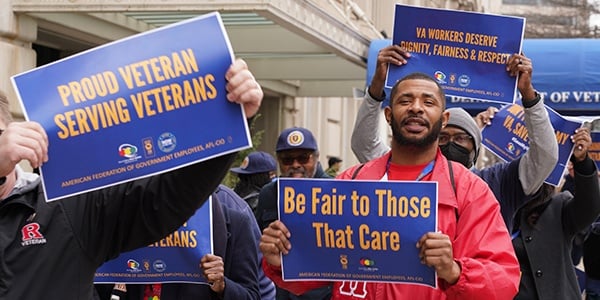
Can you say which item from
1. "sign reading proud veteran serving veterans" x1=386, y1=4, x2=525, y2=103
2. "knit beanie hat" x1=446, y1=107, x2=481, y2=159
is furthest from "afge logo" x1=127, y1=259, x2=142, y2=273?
"knit beanie hat" x1=446, y1=107, x2=481, y2=159

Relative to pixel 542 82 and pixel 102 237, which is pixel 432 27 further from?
pixel 542 82

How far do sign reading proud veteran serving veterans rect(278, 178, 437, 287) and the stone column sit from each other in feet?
21.7

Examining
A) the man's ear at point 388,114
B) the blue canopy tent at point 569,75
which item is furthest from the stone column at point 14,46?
the man's ear at point 388,114

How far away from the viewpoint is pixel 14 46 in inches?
412

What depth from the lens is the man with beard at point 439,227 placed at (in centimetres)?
370

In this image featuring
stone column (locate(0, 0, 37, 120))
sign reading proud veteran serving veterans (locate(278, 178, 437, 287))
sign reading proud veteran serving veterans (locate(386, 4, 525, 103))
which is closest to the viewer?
sign reading proud veteran serving veterans (locate(278, 178, 437, 287))

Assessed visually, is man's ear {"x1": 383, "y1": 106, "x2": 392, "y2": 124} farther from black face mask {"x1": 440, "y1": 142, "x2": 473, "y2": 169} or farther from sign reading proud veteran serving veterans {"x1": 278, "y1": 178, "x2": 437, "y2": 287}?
black face mask {"x1": 440, "y1": 142, "x2": 473, "y2": 169}

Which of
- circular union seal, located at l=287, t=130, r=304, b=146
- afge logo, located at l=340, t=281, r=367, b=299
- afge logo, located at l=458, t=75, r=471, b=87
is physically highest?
afge logo, located at l=458, t=75, r=471, b=87

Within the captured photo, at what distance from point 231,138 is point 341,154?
68.4 feet

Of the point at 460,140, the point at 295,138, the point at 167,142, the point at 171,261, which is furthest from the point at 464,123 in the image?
the point at 167,142

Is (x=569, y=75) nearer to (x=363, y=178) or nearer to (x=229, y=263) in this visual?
(x=229, y=263)

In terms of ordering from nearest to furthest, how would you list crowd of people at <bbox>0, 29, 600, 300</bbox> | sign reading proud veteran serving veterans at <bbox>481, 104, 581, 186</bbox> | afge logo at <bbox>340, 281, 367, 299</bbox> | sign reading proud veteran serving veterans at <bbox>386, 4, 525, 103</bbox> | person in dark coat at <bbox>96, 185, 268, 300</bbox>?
crowd of people at <bbox>0, 29, 600, 300</bbox> → afge logo at <bbox>340, 281, 367, 299</bbox> → person in dark coat at <bbox>96, 185, 268, 300</bbox> → sign reading proud veteran serving veterans at <bbox>386, 4, 525, 103</bbox> → sign reading proud veteran serving veterans at <bbox>481, 104, 581, 186</bbox>

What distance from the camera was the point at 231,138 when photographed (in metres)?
3.06

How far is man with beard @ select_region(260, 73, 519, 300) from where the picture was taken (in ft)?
12.1
